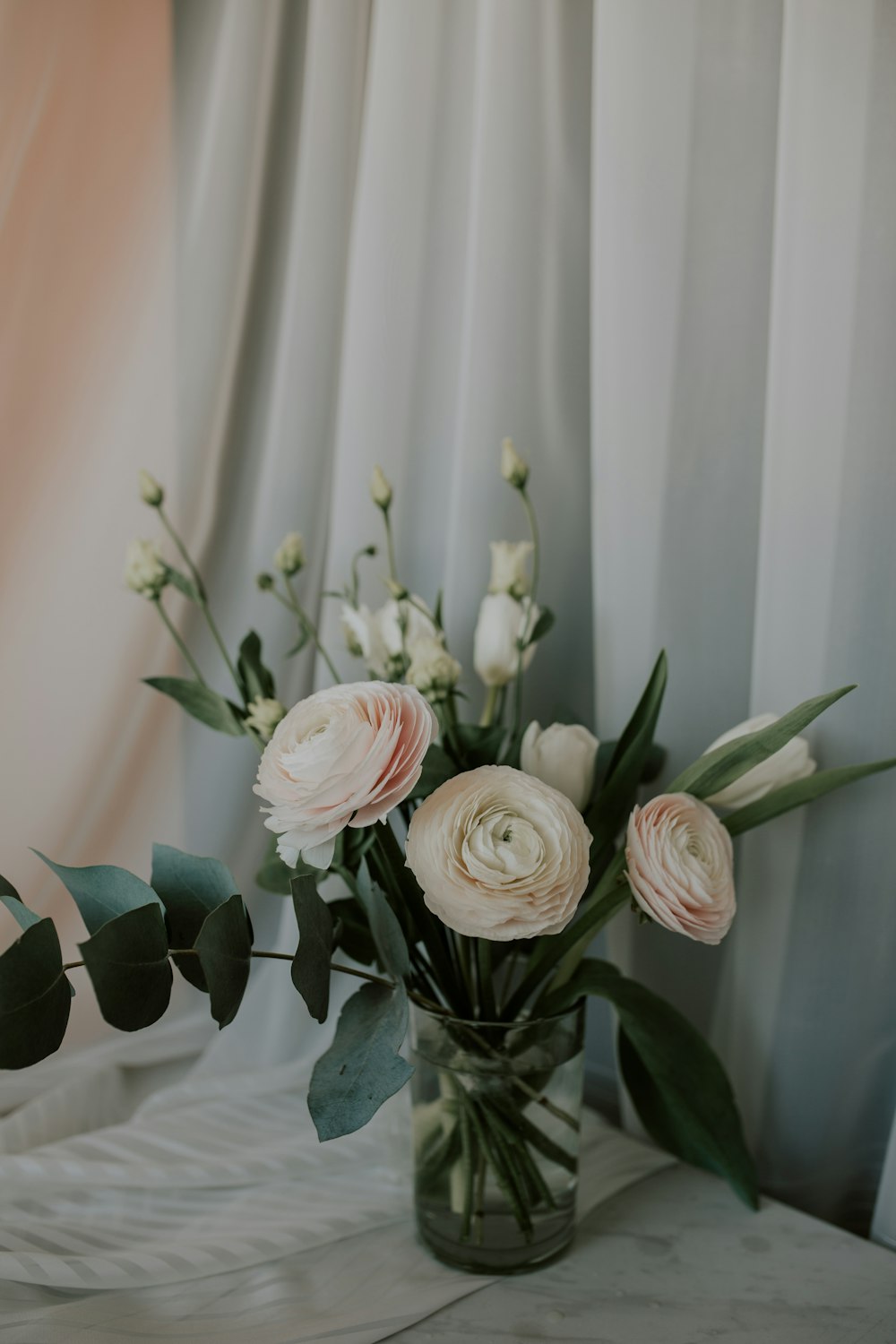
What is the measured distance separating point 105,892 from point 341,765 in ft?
0.48

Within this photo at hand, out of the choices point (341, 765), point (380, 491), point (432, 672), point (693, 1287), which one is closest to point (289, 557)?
point (380, 491)

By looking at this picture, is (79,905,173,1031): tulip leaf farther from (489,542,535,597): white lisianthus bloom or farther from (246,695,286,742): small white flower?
(489,542,535,597): white lisianthus bloom

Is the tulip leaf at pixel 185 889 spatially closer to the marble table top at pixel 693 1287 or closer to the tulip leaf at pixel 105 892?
the tulip leaf at pixel 105 892

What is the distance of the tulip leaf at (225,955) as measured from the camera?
528mm

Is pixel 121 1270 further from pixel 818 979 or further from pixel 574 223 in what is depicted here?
pixel 574 223

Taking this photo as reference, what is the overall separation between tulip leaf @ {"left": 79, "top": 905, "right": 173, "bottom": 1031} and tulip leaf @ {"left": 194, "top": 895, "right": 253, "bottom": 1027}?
0.8 inches

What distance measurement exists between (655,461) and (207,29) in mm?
535

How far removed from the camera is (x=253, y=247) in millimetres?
943

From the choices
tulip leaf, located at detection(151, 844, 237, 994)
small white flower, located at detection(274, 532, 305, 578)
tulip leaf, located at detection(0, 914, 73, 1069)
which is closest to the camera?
tulip leaf, located at detection(0, 914, 73, 1069)

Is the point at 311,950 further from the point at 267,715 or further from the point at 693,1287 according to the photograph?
the point at 693,1287

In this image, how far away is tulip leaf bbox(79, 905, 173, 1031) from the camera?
1.67ft

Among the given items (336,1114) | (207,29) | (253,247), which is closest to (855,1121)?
(336,1114)

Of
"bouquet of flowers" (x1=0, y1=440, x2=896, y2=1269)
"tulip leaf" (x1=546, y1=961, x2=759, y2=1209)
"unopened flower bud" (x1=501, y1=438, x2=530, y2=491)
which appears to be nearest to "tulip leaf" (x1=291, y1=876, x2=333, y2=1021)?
"bouquet of flowers" (x1=0, y1=440, x2=896, y2=1269)

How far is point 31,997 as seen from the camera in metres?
0.51
